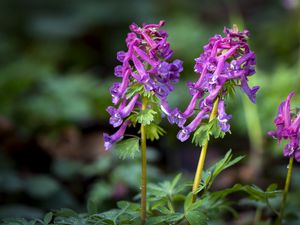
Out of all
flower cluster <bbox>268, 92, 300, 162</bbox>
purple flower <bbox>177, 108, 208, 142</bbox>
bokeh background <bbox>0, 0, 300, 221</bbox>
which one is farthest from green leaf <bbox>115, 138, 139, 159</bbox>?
flower cluster <bbox>268, 92, 300, 162</bbox>

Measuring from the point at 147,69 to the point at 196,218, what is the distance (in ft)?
2.46

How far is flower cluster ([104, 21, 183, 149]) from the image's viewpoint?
236 cm

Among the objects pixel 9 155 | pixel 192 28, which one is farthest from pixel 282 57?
pixel 9 155

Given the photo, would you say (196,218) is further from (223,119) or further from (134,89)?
(134,89)

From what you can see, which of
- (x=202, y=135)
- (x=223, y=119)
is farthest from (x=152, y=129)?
(x=223, y=119)

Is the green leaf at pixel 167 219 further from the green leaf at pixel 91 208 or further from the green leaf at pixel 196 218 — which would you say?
the green leaf at pixel 91 208

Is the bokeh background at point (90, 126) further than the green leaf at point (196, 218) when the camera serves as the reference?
Yes

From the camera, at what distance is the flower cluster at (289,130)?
2459 millimetres

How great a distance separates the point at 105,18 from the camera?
10.4 meters

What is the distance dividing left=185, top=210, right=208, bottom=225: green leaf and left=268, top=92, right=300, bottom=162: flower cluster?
51 cm

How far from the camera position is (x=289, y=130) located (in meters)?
2.47

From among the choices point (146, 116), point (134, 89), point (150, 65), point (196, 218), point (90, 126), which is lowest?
point (196, 218)

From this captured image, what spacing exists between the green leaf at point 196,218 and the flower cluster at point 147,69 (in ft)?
1.67

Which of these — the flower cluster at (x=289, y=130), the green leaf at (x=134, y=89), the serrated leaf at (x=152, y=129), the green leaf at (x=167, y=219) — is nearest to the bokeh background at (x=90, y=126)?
the flower cluster at (x=289, y=130)
